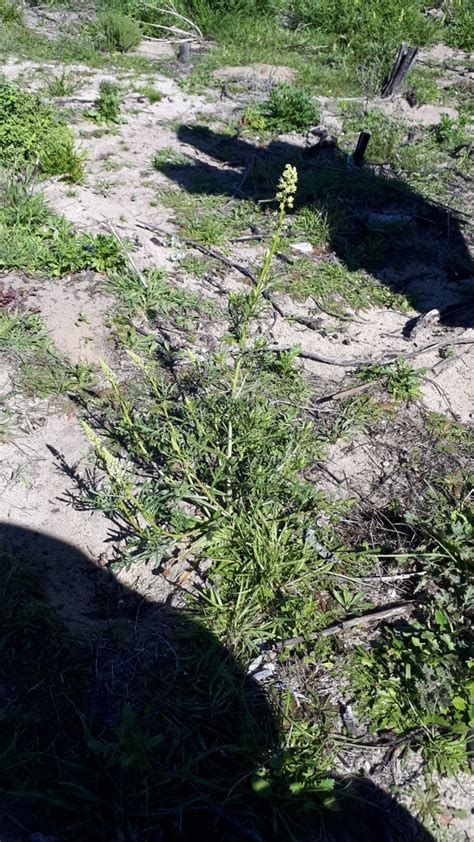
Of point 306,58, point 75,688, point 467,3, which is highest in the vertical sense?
point 467,3

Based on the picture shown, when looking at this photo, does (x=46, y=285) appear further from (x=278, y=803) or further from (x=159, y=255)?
(x=278, y=803)

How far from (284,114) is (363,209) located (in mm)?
2276

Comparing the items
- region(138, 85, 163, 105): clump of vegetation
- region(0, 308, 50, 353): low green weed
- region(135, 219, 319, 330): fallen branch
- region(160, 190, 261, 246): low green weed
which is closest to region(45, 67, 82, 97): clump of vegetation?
region(138, 85, 163, 105): clump of vegetation

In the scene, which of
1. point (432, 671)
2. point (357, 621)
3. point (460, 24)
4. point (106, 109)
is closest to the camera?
point (432, 671)

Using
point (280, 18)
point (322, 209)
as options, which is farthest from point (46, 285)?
point (280, 18)

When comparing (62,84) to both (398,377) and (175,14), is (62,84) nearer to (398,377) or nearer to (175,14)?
Answer: (175,14)

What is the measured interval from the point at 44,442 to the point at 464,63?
971cm

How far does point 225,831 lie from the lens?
241cm

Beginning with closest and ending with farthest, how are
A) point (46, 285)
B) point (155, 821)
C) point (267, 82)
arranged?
point (155, 821) → point (46, 285) → point (267, 82)

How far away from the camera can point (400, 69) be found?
8.87 meters

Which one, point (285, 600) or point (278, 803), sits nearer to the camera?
point (278, 803)

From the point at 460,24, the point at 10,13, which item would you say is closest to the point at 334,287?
the point at 10,13

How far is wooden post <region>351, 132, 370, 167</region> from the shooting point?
7086 millimetres

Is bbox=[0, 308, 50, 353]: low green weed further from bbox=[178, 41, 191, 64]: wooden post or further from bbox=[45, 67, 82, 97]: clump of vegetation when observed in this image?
bbox=[178, 41, 191, 64]: wooden post
